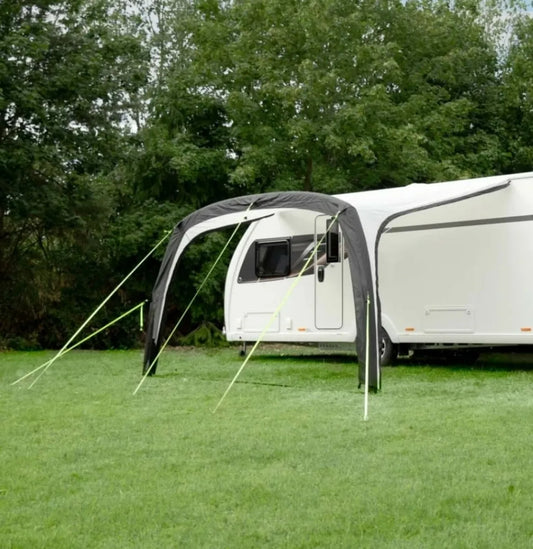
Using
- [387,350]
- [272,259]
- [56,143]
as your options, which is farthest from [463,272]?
[56,143]

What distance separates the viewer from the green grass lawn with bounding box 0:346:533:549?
193 inches

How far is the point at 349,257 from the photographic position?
11.0 meters

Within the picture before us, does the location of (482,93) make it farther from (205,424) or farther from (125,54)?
(205,424)

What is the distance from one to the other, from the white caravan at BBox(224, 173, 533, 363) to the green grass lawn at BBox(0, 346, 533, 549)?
1.81 meters

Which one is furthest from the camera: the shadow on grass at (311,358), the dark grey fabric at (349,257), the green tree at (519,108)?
the green tree at (519,108)

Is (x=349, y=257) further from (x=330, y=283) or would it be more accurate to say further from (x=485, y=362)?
(x=485, y=362)

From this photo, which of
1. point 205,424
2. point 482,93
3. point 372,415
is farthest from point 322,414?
point 482,93

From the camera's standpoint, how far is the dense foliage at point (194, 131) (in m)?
19.6

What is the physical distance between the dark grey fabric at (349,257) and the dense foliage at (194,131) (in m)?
6.88

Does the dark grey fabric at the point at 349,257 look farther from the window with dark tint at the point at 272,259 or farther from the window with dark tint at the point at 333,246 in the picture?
the window with dark tint at the point at 272,259

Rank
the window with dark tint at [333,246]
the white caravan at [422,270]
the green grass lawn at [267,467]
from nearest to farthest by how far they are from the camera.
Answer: the green grass lawn at [267,467] < the white caravan at [422,270] < the window with dark tint at [333,246]

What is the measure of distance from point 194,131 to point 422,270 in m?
10.4

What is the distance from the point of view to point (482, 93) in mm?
25547

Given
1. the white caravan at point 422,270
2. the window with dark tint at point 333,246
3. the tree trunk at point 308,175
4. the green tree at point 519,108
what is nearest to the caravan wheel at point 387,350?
the white caravan at point 422,270
